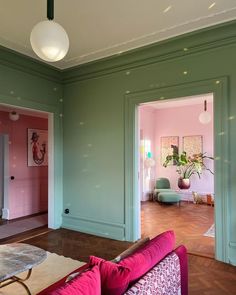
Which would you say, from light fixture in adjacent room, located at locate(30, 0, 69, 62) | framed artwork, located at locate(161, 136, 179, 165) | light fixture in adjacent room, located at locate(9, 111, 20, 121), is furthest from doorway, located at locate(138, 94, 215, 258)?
light fixture in adjacent room, located at locate(30, 0, 69, 62)

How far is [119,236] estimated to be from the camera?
4059 millimetres

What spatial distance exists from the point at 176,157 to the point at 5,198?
16.3 ft

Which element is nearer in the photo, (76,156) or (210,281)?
(210,281)

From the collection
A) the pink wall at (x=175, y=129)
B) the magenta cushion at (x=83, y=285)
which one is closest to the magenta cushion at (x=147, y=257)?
the magenta cushion at (x=83, y=285)

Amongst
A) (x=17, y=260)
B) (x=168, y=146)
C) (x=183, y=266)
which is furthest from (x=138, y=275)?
(x=168, y=146)

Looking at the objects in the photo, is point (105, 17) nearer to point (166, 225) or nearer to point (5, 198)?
point (166, 225)

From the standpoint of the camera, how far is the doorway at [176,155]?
22.2ft

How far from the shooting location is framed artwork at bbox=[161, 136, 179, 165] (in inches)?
305

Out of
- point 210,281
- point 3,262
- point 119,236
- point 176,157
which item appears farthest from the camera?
point 176,157

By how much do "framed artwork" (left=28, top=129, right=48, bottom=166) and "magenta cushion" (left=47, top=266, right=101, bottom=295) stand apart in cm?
527

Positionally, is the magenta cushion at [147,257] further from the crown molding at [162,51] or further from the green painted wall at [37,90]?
the green painted wall at [37,90]

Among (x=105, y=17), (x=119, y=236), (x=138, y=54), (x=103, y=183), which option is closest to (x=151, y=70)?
(x=138, y=54)

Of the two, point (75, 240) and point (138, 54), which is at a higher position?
point (138, 54)

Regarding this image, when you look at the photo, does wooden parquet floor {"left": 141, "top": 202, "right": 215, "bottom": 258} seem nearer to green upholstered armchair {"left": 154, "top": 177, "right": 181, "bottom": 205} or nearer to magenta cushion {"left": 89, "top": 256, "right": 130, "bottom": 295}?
green upholstered armchair {"left": 154, "top": 177, "right": 181, "bottom": 205}
